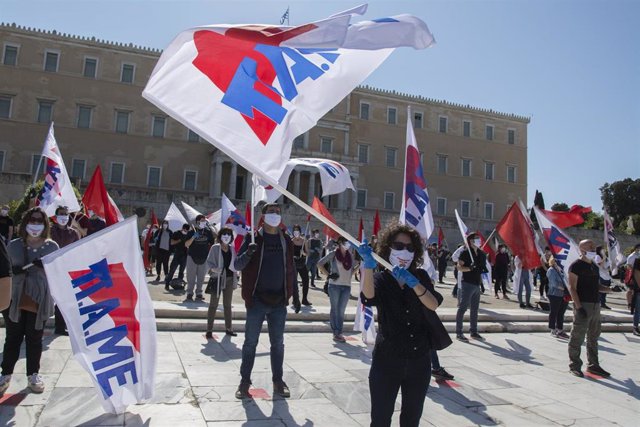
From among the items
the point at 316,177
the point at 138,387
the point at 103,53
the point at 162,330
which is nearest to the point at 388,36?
the point at 138,387

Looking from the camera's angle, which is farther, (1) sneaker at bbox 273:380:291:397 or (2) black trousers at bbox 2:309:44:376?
(1) sneaker at bbox 273:380:291:397

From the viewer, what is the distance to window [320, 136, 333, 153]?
158 ft

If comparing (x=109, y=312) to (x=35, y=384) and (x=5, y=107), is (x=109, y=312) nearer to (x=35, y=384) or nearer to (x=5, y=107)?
(x=35, y=384)

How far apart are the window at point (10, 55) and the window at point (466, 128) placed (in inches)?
1785

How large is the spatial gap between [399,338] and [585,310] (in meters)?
4.60

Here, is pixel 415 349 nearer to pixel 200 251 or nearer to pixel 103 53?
pixel 200 251

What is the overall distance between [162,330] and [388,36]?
574 centimetres

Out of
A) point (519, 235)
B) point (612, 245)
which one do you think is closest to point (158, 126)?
point (612, 245)

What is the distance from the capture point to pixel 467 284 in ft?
26.3

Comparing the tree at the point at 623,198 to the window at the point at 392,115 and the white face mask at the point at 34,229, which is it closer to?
the window at the point at 392,115

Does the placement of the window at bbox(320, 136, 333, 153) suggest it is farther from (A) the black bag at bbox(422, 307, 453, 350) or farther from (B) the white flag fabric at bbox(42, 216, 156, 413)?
(A) the black bag at bbox(422, 307, 453, 350)

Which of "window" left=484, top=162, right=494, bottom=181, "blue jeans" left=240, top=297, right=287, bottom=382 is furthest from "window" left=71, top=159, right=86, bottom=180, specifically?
"window" left=484, top=162, right=494, bottom=181

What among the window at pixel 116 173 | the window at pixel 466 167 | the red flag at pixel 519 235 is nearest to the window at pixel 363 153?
the window at pixel 466 167

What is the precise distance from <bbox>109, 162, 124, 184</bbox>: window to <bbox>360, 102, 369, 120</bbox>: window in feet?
81.1
